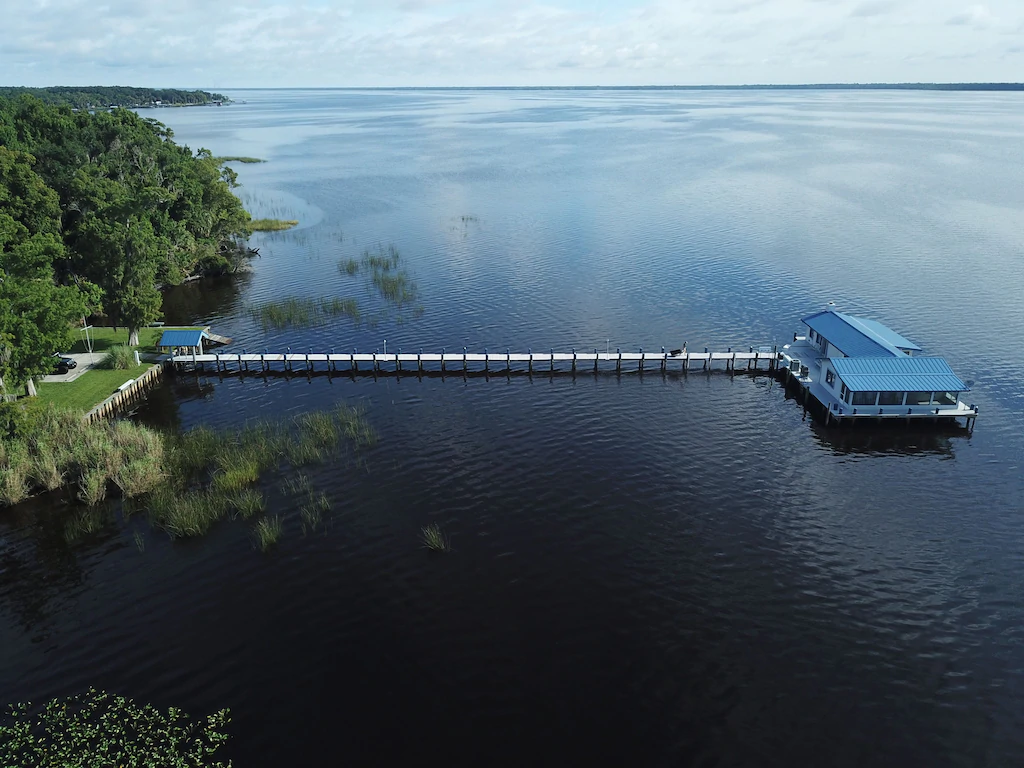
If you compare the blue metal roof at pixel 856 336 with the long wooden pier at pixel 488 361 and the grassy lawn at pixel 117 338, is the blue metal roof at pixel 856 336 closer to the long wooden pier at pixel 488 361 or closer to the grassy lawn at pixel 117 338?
the long wooden pier at pixel 488 361

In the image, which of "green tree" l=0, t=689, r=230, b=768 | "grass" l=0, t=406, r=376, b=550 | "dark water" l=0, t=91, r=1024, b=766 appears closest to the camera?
"green tree" l=0, t=689, r=230, b=768

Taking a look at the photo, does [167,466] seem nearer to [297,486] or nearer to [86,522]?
[86,522]

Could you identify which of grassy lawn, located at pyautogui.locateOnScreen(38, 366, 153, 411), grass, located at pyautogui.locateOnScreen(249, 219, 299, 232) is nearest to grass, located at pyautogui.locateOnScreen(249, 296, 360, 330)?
grassy lawn, located at pyautogui.locateOnScreen(38, 366, 153, 411)

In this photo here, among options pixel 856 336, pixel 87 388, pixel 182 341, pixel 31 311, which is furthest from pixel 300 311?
pixel 856 336

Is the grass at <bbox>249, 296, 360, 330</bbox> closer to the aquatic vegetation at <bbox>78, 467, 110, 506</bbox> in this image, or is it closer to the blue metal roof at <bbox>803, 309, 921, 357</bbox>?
the aquatic vegetation at <bbox>78, 467, 110, 506</bbox>

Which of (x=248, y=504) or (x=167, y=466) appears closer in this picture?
(x=248, y=504)

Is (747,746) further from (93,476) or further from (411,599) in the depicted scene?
(93,476)

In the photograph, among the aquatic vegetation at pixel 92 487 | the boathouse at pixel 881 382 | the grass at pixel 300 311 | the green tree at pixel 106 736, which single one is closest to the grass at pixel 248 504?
the aquatic vegetation at pixel 92 487

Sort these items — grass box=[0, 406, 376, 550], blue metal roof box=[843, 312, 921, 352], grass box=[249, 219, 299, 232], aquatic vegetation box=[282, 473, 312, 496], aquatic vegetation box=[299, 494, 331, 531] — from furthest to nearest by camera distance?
grass box=[249, 219, 299, 232] → blue metal roof box=[843, 312, 921, 352] → aquatic vegetation box=[282, 473, 312, 496] → grass box=[0, 406, 376, 550] → aquatic vegetation box=[299, 494, 331, 531]
